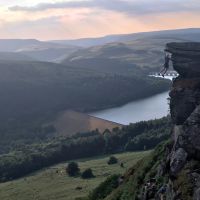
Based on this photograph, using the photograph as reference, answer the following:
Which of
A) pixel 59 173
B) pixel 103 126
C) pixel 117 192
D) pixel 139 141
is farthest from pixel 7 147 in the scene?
pixel 117 192

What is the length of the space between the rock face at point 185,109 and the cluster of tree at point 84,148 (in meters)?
79.9

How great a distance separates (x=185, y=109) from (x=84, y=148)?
10202 centimetres

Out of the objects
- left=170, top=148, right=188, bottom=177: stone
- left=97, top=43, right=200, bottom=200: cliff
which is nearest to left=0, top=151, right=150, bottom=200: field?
left=97, top=43, right=200, bottom=200: cliff

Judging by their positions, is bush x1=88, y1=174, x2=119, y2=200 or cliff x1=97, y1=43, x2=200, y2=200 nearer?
cliff x1=97, y1=43, x2=200, y2=200

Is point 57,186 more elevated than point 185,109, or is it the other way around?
point 185,109

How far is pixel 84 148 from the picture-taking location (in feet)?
445

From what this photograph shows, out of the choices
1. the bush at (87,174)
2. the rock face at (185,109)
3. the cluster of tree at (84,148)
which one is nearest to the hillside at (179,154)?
the rock face at (185,109)

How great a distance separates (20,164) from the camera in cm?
12119

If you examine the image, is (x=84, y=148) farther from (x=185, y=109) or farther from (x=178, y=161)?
(x=178, y=161)

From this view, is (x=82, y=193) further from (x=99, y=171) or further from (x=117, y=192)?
(x=117, y=192)

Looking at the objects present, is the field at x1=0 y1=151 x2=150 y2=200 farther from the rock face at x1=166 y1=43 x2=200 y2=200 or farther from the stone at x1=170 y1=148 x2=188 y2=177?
the stone at x1=170 y1=148 x2=188 y2=177

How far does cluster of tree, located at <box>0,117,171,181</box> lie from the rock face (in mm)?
79929

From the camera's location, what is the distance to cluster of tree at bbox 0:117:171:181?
121 meters

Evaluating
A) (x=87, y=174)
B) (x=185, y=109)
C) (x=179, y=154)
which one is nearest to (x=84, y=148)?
(x=87, y=174)
